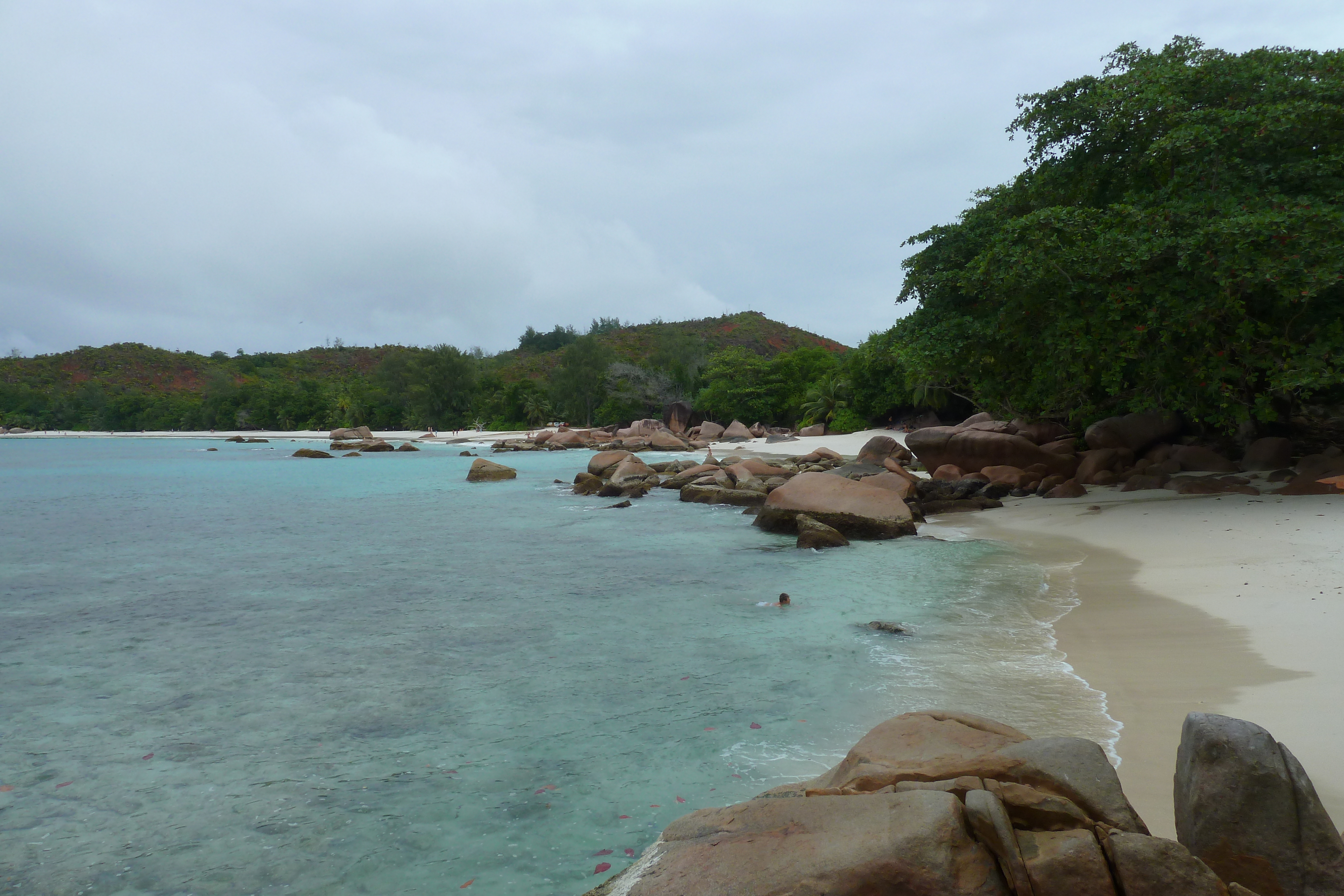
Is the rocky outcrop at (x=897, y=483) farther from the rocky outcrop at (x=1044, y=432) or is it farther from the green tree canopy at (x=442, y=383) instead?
the green tree canopy at (x=442, y=383)

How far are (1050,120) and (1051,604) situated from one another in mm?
10528

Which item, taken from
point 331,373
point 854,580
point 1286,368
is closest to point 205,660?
point 854,580

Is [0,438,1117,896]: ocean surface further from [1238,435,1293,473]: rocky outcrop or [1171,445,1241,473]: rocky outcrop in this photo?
[1238,435,1293,473]: rocky outcrop

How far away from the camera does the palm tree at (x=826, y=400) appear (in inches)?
1805

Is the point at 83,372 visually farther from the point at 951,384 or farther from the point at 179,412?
the point at 951,384

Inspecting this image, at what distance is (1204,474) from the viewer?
46.8ft

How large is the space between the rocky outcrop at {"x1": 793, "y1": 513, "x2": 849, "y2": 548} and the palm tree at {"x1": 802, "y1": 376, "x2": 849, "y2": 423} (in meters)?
34.0

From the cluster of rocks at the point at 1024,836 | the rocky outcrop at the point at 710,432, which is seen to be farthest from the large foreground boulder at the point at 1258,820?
the rocky outcrop at the point at 710,432

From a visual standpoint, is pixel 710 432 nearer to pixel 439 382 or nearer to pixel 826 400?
pixel 826 400

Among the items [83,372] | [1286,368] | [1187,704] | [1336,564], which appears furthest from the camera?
[83,372]

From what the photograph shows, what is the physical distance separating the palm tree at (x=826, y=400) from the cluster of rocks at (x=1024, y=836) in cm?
4323

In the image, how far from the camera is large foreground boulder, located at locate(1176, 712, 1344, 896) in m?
2.61

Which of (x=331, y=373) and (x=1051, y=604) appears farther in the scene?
(x=331, y=373)

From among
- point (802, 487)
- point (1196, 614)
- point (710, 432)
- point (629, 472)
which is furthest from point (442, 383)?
point (1196, 614)
